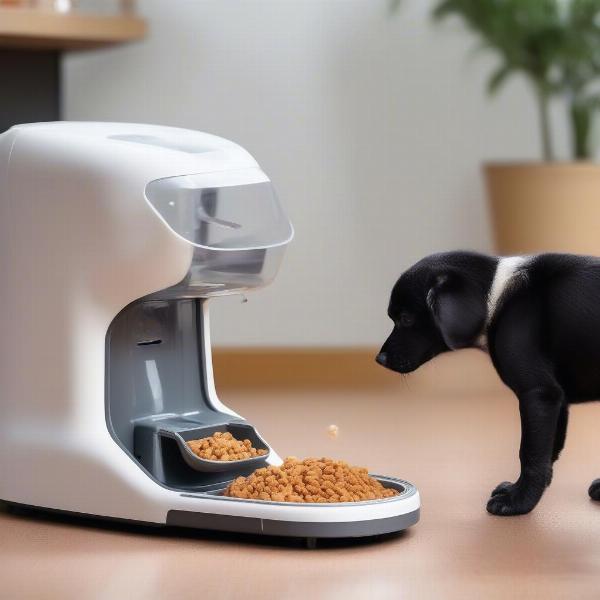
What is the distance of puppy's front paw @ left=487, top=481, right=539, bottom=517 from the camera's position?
6.33ft

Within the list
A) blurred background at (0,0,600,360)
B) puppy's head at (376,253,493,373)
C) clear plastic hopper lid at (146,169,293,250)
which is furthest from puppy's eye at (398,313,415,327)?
blurred background at (0,0,600,360)

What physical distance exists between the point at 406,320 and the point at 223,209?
0.33 meters

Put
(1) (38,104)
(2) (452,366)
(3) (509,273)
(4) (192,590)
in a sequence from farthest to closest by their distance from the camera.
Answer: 1. (2) (452,366)
2. (1) (38,104)
3. (3) (509,273)
4. (4) (192,590)

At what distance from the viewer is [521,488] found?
1.93 metres

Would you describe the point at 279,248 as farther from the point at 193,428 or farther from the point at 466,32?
the point at 466,32

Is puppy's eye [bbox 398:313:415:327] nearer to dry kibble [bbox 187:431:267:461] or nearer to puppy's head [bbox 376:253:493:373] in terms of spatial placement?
puppy's head [bbox 376:253:493:373]

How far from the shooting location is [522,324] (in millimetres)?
1853

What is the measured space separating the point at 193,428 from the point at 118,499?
163 millimetres

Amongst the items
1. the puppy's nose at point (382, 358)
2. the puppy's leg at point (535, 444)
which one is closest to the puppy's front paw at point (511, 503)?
the puppy's leg at point (535, 444)

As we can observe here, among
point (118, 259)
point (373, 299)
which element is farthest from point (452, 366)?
point (118, 259)

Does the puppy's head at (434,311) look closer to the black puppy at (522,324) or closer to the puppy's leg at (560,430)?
the black puppy at (522,324)

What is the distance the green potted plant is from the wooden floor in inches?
39.5

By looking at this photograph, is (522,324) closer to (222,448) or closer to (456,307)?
(456,307)

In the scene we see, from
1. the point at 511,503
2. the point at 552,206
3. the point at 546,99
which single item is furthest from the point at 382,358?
the point at 546,99
